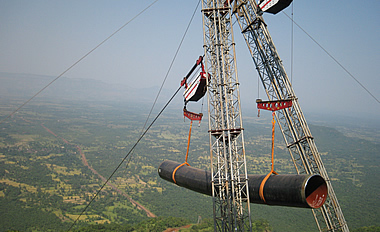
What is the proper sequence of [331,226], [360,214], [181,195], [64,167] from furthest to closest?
[64,167], [181,195], [360,214], [331,226]

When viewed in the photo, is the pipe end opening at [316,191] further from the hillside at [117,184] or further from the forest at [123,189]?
the hillside at [117,184]

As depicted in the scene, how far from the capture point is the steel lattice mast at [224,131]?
13227 mm

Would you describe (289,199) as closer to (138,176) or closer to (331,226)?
(331,226)

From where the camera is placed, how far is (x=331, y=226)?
17.5m

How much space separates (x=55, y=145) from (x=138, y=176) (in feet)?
279

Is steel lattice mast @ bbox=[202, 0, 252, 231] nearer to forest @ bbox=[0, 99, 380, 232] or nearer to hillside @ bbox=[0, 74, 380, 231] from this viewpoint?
forest @ bbox=[0, 99, 380, 232]

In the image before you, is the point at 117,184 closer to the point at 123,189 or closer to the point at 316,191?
the point at 123,189

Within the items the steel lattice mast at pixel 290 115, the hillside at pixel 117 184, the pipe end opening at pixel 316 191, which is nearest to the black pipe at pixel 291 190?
the pipe end opening at pixel 316 191

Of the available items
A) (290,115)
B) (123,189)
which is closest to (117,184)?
(123,189)

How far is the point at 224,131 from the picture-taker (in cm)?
1386

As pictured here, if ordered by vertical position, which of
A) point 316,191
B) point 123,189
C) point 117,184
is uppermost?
point 316,191

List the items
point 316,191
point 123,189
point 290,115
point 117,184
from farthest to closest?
1. point 117,184
2. point 123,189
3. point 290,115
4. point 316,191

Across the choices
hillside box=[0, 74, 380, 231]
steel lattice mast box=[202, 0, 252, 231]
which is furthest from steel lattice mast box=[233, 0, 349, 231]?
hillside box=[0, 74, 380, 231]

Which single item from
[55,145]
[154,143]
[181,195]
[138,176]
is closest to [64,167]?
[138,176]
